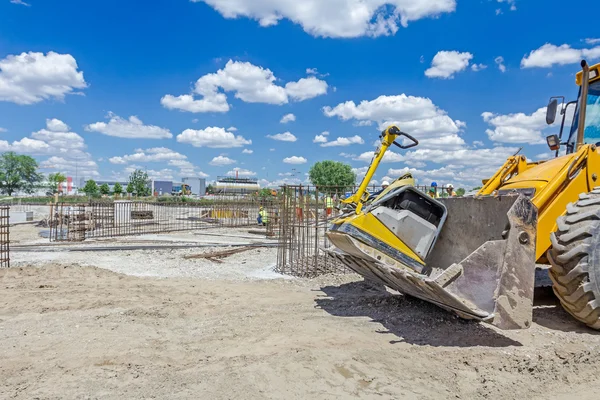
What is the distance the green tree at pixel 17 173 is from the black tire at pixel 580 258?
9971 cm

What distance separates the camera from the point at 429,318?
5977mm

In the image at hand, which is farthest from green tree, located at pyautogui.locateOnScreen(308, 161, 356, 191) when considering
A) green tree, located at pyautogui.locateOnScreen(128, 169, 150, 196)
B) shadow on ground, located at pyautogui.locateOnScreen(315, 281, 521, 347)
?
shadow on ground, located at pyautogui.locateOnScreen(315, 281, 521, 347)

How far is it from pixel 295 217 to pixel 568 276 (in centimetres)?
640

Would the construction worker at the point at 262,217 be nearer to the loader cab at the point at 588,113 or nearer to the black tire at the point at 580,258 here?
the loader cab at the point at 588,113

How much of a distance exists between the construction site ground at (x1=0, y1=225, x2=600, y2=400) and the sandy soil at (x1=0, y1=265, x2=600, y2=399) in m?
0.02

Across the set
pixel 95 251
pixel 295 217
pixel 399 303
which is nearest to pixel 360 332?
pixel 399 303

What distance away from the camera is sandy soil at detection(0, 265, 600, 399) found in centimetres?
399

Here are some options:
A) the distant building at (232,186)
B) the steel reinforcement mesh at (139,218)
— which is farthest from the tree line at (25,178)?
the steel reinforcement mesh at (139,218)

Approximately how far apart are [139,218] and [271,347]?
23342 mm

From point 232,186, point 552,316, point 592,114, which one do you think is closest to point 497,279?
point 552,316

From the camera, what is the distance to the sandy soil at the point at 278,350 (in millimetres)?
3990

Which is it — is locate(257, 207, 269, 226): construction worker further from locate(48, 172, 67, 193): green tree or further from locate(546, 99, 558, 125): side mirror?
locate(48, 172, 67, 193): green tree

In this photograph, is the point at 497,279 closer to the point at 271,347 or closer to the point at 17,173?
the point at 271,347

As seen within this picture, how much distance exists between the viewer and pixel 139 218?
26422 millimetres
